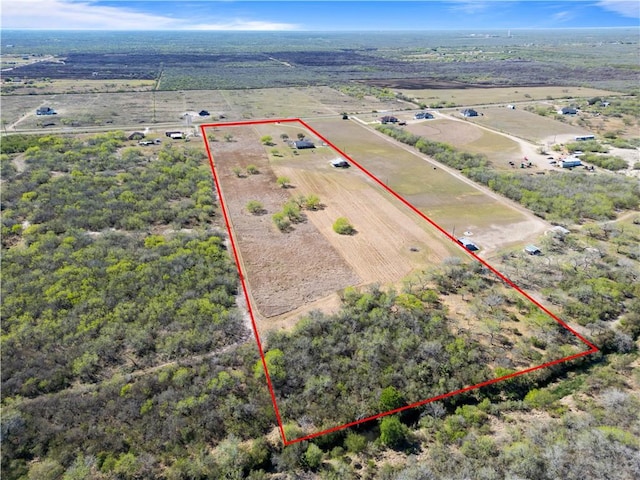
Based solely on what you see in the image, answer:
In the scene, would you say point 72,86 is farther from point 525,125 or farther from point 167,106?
point 525,125

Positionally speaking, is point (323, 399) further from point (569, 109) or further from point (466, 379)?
point (569, 109)

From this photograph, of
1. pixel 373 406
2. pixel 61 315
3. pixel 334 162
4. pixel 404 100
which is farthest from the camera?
pixel 404 100

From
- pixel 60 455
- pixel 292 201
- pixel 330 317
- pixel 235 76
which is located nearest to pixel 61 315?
pixel 60 455

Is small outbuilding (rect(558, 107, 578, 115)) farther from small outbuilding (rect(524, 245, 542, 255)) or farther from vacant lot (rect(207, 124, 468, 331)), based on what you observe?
small outbuilding (rect(524, 245, 542, 255))

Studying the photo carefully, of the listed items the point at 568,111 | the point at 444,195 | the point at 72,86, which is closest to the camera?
the point at 444,195

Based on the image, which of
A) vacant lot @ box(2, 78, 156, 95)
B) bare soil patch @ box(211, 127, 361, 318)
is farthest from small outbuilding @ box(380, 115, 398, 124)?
vacant lot @ box(2, 78, 156, 95)

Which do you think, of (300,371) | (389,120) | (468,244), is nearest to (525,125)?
(389,120)
